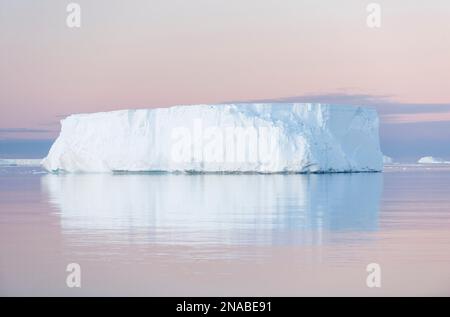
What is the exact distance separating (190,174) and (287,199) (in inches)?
582

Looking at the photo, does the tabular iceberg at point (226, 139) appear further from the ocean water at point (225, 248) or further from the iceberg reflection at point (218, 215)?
the ocean water at point (225, 248)

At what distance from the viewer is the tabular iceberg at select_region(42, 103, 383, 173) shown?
25484 mm

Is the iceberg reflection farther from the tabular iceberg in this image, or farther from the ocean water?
the tabular iceberg

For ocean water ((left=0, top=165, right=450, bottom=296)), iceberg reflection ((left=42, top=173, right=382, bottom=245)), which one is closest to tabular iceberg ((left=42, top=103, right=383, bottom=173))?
iceberg reflection ((left=42, top=173, right=382, bottom=245))

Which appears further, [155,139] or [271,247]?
[155,139]

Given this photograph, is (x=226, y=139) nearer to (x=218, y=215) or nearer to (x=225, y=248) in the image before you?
(x=218, y=215)

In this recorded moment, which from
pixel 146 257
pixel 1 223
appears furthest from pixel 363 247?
pixel 1 223

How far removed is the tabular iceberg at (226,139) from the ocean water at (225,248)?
12.9 metres

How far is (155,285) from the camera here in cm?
552

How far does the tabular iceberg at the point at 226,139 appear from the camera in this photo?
25.5 metres

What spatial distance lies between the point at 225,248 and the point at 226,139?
18690 millimetres
